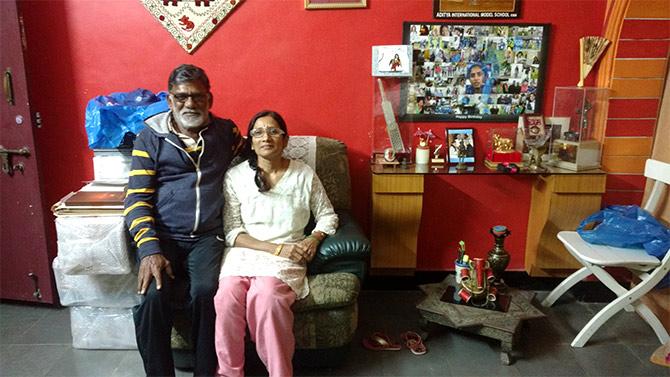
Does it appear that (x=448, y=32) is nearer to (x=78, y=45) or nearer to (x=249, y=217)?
(x=249, y=217)

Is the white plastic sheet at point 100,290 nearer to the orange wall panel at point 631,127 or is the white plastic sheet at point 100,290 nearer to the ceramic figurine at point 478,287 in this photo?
the ceramic figurine at point 478,287

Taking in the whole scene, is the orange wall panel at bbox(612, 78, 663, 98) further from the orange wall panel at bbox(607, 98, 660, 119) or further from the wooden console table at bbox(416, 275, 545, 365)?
the wooden console table at bbox(416, 275, 545, 365)

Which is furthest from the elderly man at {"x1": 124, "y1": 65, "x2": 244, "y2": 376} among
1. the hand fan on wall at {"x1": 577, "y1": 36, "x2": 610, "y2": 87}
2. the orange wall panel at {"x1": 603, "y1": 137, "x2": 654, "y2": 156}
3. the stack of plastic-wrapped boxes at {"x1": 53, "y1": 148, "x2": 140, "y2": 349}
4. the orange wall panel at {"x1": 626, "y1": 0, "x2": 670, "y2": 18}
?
the orange wall panel at {"x1": 626, "y1": 0, "x2": 670, "y2": 18}

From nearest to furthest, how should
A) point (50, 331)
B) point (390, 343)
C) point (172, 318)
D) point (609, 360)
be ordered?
1. point (172, 318)
2. point (609, 360)
3. point (390, 343)
4. point (50, 331)

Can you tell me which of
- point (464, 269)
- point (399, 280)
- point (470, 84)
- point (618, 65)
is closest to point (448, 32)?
point (470, 84)

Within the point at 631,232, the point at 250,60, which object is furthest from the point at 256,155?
the point at 631,232

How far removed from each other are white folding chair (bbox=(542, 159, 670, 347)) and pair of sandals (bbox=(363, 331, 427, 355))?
2.61 feet

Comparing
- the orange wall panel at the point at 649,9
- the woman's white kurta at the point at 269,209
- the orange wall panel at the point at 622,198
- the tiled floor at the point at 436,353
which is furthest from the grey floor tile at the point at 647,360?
the orange wall panel at the point at 649,9

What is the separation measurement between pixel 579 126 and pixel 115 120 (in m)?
2.61

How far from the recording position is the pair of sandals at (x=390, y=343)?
→ 2.28 metres

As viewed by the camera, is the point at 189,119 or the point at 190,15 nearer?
the point at 189,119

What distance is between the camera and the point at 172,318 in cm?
198

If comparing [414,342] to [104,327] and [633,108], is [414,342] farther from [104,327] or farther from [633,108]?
[633,108]

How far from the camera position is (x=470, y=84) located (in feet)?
8.87
